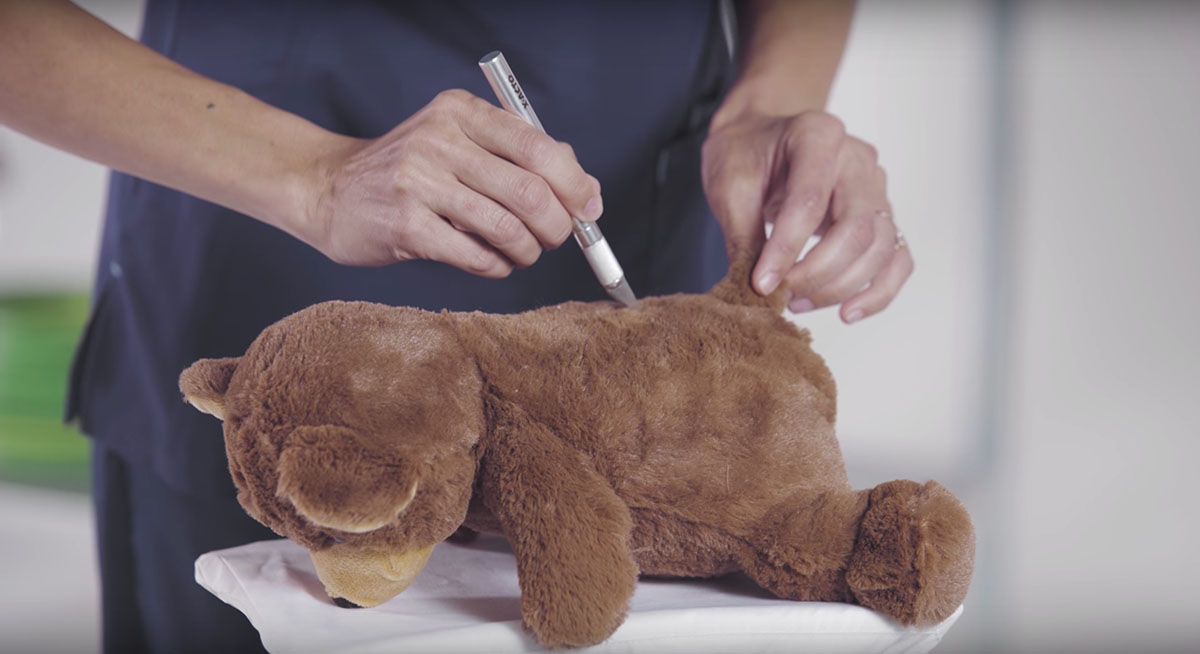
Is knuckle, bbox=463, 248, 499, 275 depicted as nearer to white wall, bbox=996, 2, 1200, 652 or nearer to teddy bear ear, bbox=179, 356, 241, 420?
teddy bear ear, bbox=179, 356, 241, 420

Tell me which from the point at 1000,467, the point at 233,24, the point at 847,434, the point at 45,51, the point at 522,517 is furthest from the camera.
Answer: the point at 1000,467

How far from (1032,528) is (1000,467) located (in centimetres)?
10

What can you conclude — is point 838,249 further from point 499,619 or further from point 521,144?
point 499,619

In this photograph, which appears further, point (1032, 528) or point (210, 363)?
point (1032, 528)

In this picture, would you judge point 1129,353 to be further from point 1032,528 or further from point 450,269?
point 450,269

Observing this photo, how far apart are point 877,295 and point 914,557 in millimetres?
336

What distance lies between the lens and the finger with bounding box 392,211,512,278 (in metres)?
0.53

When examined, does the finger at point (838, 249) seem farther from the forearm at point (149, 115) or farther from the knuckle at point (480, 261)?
the forearm at point (149, 115)

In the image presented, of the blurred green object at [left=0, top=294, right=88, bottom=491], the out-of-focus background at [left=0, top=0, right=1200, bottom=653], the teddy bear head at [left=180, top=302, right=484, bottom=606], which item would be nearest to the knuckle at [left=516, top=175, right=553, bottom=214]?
the teddy bear head at [left=180, top=302, right=484, bottom=606]

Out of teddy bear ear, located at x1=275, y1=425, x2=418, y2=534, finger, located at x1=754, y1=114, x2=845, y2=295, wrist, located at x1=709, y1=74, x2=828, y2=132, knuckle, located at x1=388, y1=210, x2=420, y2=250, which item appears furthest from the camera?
wrist, located at x1=709, y1=74, x2=828, y2=132

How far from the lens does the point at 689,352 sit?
1.61 ft

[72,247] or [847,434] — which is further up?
[72,247]

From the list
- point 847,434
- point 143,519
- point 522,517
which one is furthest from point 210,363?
point 847,434

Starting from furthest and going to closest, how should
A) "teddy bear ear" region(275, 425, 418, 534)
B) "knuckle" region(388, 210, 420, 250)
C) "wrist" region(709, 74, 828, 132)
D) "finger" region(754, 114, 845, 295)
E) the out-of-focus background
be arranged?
the out-of-focus background < "wrist" region(709, 74, 828, 132) < "finger" region(754, 114, 845, 295) < "knuckle" region(388, 210, 420, 250) < "teddy bear ear" region(275, 425, 418, 534)
